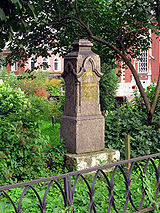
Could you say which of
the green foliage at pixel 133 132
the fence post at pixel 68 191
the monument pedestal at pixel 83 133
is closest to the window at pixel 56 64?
the green foliage at pixel 133 132

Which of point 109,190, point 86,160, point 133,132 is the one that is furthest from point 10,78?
point 109,190

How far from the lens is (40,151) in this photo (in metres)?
5.27

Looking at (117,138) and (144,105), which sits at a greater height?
(144,105)

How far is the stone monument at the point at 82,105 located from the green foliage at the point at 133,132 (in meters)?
1.10

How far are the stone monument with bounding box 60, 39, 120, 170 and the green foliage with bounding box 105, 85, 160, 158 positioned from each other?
3.59 feet

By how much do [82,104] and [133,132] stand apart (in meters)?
2.29

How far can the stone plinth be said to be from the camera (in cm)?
588

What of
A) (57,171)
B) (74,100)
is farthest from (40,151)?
(74,100)

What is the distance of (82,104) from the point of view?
5973mm

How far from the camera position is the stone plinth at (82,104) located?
5.88 metres

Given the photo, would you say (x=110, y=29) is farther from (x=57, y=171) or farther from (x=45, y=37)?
(x=57, y=171)

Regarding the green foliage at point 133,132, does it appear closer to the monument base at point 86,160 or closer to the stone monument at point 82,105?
the monument base at point 86,160

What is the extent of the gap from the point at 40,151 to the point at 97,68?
86.1 inches

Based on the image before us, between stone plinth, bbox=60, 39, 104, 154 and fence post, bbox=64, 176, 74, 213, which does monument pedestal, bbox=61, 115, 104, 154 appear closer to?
stone plinth, bbox=60, 39, 104, 154
